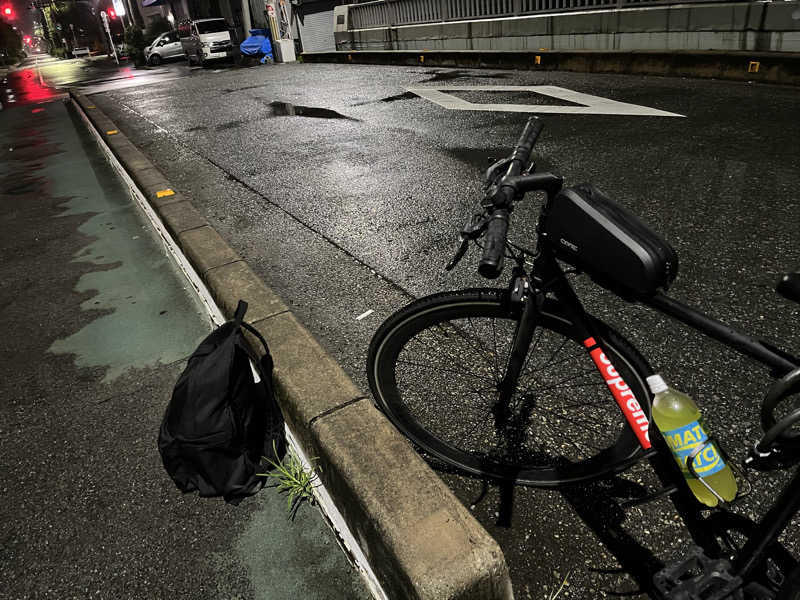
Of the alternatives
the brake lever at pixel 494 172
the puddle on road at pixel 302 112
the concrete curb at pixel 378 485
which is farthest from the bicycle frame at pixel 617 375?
the puddle on road at pixel 302 112

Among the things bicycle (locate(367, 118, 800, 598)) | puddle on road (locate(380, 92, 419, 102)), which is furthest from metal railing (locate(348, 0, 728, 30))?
bicycle (locate(367, 118, 800, 598))

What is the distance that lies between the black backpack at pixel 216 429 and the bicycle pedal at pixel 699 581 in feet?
5.05

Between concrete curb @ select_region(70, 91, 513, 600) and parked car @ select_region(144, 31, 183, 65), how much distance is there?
36.0 meters

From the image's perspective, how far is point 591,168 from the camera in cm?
543

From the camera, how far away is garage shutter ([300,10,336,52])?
24.0 m

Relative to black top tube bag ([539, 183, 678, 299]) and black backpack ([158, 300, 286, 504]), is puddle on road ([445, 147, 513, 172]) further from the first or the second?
black top tube bag ([539, 183, 678, 299])

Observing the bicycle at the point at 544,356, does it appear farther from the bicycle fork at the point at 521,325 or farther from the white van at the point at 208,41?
the white van at the point at 208,41

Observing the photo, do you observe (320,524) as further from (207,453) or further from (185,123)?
(185,123)

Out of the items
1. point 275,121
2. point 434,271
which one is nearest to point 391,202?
point 434,271

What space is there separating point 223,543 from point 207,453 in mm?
345

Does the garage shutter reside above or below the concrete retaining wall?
above

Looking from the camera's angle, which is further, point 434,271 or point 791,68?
point 791,68

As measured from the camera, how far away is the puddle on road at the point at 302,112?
384 inches

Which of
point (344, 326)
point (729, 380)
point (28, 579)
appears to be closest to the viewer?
point (28, 579)
